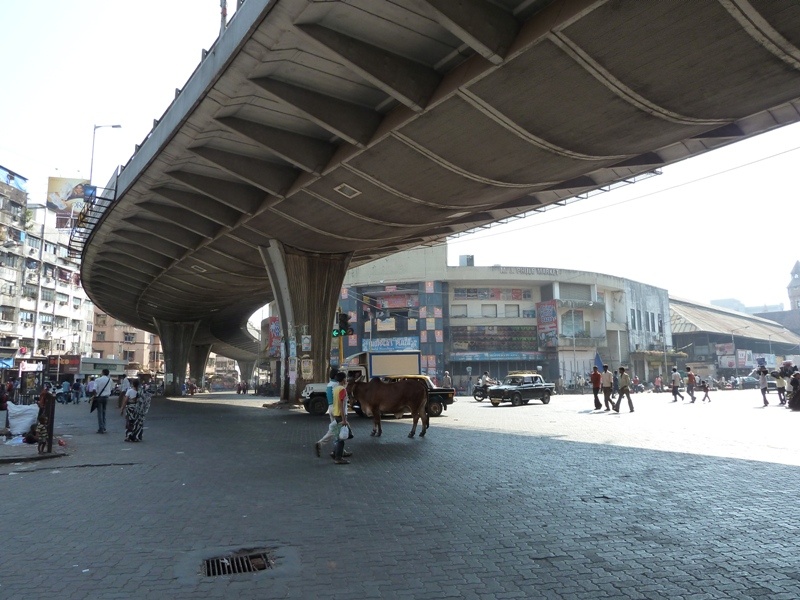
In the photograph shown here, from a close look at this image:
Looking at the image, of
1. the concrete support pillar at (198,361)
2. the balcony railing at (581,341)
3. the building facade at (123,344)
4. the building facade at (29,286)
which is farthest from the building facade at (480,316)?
the building facade at (123,344)

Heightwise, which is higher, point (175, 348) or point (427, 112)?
point (427, 112)

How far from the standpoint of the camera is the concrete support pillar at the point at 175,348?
189 ft

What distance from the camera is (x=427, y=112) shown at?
1438 centimetres

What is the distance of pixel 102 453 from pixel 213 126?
9.03m

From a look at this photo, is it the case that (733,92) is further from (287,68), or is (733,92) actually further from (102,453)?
(102,453)

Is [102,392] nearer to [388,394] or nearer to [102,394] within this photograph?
[102,394]

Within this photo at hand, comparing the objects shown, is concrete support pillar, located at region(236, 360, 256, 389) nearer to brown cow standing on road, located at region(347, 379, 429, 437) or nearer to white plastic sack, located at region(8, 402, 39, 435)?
white plastic sack, located at region(8, 402, 39, 435)

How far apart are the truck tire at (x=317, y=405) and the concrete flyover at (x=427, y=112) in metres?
5.00

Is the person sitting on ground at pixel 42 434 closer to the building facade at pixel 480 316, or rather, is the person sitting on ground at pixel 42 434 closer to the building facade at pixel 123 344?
the building facade at pixel 480 316

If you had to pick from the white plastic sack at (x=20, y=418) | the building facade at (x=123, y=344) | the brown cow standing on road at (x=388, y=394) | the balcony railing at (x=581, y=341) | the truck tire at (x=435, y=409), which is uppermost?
the building facade at (x=123, y=344)

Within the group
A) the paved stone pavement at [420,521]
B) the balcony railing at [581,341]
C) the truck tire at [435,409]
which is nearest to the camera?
the paved stone pavement at [420,521]

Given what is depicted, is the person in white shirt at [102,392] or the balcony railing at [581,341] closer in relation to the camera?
the person in white shirt at [102,392]

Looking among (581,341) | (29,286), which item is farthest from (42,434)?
(29,286)

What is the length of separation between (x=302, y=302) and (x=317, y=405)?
6.86 meters
